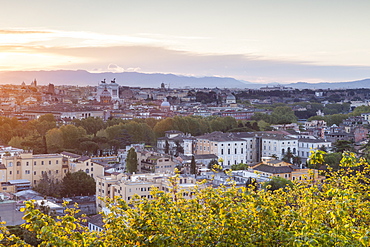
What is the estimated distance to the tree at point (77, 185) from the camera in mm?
22109

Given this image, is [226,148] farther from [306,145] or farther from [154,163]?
[154,163]

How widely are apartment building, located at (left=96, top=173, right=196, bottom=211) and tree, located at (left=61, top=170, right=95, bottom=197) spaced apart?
1.99 metres

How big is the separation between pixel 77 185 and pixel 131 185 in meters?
4.91

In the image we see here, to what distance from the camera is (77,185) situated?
22.5 metres

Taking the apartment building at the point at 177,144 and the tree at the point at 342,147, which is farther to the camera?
the apartment building at the point at 177,144

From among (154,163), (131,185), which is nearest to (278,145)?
(154,163)

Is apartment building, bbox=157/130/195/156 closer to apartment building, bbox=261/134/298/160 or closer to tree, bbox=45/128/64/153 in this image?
apartment building, bbox=261/134/298/160

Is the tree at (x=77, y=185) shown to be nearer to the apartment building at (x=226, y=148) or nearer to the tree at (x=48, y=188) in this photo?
the tree at (x=48, y=188)

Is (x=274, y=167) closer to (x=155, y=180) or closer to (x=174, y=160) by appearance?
(x=174, y=160)

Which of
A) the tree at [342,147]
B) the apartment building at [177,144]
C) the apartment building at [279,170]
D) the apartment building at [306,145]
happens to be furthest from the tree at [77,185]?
the apartment building at [306,145]

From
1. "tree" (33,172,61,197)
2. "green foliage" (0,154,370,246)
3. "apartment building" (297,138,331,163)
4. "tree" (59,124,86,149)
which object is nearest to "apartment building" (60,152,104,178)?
"tree" (33,172,61,197)

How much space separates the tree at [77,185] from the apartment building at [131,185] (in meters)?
1.99

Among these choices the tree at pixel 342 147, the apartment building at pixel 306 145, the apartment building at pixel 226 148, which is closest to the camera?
the tree at pixel 342 147

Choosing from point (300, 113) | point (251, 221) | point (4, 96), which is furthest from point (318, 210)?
point (4, 96)
